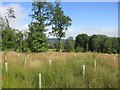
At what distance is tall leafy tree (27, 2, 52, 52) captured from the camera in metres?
34.9

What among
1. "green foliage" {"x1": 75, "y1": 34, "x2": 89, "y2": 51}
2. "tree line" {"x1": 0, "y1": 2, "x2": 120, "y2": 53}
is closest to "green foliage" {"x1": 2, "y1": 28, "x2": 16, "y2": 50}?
"tree line" {"x1": 0, "y1": 2, "x2": 120, "y2": 53}

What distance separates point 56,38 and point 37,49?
38.8 ft

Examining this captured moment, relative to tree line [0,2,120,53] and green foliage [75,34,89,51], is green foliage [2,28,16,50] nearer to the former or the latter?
tree line [0,2,120,53]

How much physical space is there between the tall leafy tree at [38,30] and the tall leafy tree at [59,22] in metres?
3.74

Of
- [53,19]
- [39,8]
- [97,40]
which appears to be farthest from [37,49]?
[97,40]

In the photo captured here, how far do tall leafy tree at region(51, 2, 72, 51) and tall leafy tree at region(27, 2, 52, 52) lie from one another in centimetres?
374

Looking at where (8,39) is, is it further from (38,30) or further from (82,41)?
(82,41)

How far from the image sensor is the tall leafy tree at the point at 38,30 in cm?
3489

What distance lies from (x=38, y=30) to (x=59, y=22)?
10811 millimetres

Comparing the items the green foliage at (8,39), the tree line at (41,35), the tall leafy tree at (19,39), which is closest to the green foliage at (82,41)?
the tree line at (41,35)

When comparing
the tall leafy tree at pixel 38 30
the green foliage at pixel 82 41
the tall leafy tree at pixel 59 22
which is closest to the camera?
the tall leafy tree at pixel 38 30

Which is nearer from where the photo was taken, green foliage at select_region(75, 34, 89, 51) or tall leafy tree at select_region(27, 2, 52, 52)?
tall leafy tree at select_region(27, 2, 52, 52)

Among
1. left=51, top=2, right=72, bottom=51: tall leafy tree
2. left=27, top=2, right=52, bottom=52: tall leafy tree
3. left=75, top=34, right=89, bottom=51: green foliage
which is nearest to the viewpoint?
left=27, top=2, right=52, bottom=52: tall leafy tree

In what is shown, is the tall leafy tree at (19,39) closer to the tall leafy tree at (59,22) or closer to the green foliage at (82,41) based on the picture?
the tall leafy tree at (59,22)
